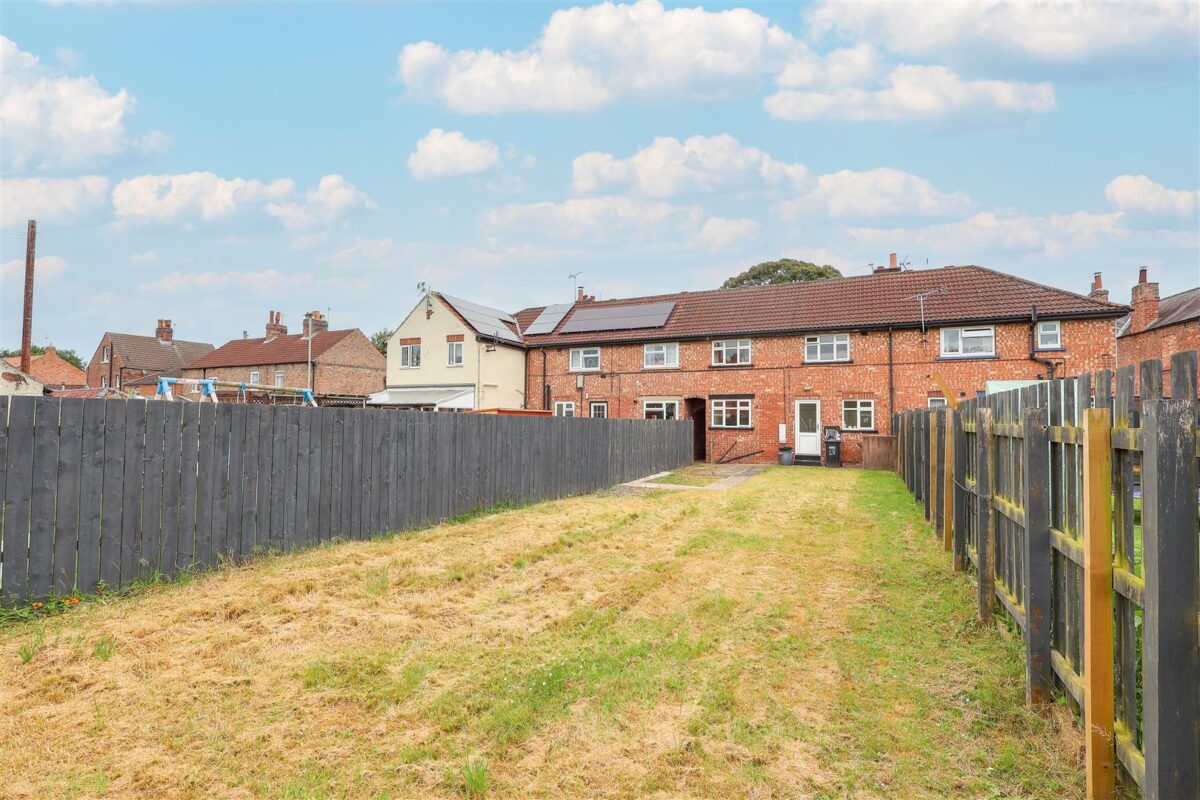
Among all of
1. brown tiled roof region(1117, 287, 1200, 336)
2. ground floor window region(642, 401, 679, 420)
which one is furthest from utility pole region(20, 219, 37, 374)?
brown tiled roof region(1117, 287, 1200, 336)

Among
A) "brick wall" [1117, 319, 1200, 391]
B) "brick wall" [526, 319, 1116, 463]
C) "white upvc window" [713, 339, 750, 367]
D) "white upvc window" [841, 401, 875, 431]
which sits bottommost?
"white upvc window" [841, 401, 875, 431]

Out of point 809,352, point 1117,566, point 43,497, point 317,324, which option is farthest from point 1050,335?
point 317,324

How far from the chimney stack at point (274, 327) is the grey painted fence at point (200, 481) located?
4426 cm

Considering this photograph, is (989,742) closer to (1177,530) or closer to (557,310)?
(1177,530)

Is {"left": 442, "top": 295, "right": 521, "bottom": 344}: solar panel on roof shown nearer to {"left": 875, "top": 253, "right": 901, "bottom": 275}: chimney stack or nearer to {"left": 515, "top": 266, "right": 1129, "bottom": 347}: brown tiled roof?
{"left": 515, "top": 266, "right": 1129, "bottom": 347}: brown tiled roof

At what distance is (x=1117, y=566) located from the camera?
2752mm

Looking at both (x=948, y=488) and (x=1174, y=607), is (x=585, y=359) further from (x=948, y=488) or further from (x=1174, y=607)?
(x=1174, y=607)

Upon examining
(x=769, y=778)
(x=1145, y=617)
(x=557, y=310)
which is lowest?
(x=769, y=778)

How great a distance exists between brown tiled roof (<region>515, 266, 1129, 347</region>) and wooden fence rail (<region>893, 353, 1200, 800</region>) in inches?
888

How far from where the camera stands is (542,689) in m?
4.05

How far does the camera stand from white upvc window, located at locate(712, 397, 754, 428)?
2705 centimetres

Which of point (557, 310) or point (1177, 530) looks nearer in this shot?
point (1177, 530)

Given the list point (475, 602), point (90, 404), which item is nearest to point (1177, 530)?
point (475, 602)

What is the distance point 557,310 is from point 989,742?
32.1m
